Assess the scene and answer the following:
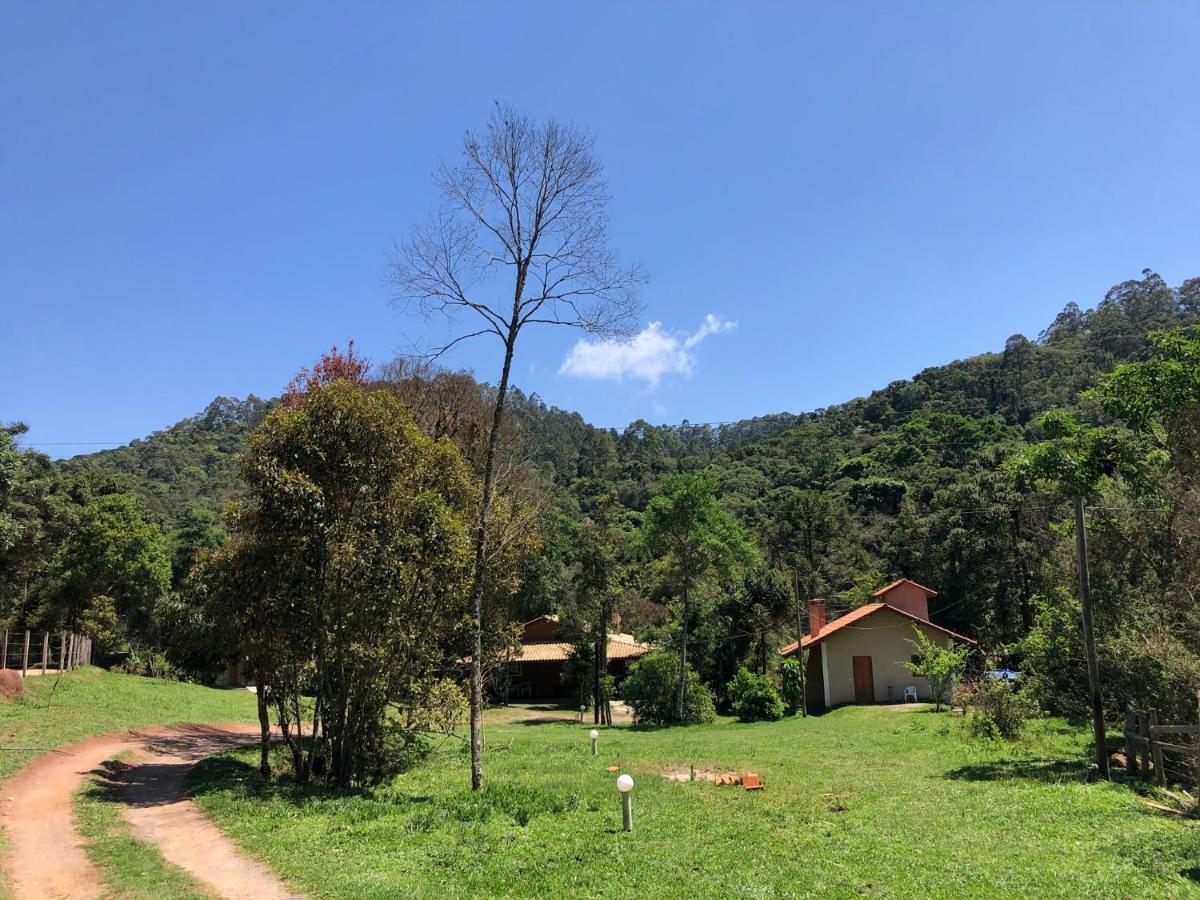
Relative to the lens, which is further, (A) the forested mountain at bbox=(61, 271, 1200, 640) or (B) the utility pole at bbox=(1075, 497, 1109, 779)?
(A) the forested mountain at bbox=(61, 271, 1200, 640)

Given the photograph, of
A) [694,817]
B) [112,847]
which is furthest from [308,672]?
[694,817]

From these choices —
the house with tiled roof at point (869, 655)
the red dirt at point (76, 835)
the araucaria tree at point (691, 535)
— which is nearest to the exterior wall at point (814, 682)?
A: the house with tiled roof at point (869, 655)

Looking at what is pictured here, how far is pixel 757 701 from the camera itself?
31.3 meters

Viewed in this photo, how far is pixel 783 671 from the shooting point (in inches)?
1307

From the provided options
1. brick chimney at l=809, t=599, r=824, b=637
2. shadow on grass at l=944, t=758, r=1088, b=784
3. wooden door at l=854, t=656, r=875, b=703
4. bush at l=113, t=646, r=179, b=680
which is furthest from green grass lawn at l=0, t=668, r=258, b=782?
wooden door at l=854, t=656, r=875, b=703

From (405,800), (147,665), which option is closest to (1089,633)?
(405,800)

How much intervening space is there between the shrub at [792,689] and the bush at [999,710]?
1412 cm

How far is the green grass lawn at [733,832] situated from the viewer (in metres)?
7.57

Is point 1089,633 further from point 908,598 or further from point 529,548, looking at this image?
point 908,598

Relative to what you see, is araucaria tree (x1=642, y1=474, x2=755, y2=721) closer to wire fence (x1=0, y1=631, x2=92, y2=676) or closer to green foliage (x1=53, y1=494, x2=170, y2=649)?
wire fence (x1=0, y1=631, x2=92, y2=676)

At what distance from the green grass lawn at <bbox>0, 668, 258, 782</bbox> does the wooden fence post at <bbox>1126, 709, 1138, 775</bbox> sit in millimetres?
20074

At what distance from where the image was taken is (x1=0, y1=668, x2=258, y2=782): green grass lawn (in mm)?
15609

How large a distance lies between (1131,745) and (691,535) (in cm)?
1938

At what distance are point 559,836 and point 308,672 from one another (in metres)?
6.82
